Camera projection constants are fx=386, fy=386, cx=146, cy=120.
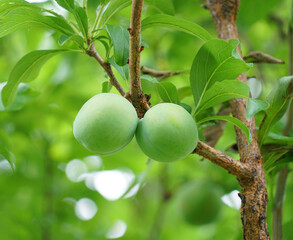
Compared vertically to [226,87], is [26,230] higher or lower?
lower

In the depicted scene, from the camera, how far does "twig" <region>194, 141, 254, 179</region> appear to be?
0.86 metres

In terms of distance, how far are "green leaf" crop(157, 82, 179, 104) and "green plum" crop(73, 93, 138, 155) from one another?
15 cm

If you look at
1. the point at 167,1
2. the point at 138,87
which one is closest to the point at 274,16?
the point at 167,1

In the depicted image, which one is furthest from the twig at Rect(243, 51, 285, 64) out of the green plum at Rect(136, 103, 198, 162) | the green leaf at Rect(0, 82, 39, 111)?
the green leaf at Rect(0, 82, 39, 111)

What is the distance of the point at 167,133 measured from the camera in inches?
30.2

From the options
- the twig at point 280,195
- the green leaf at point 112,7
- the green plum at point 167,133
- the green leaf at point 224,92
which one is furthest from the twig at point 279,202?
the green leaf at point 112,7

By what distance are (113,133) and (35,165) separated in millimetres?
1632

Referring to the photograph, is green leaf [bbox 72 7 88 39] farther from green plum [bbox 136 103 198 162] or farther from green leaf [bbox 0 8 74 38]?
green plum [bbox 136 103 198 162]

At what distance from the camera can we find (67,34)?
99 centimetres

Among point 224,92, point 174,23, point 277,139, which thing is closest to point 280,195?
point 277,139

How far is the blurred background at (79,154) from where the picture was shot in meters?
2.01

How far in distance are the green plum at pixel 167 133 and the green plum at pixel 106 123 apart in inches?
1.5

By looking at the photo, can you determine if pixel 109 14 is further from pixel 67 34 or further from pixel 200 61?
pixel 200 61

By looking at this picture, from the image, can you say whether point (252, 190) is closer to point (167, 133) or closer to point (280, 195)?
point (167, 133)
